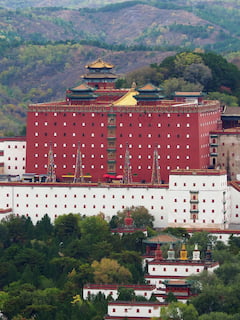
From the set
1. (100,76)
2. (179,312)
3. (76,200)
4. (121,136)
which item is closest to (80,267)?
(76,200)

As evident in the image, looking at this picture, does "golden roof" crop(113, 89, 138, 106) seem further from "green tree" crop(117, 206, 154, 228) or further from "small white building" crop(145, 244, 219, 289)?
"small white building" crop(145, 244, 219, 289)

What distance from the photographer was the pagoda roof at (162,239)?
144 meters

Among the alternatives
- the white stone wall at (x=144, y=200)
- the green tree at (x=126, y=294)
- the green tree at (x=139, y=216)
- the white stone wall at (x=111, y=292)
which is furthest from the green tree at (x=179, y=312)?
the green tree at (x=139, y=216)

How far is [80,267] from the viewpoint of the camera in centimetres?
14175

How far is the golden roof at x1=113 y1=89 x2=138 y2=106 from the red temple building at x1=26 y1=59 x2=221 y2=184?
0.35ft

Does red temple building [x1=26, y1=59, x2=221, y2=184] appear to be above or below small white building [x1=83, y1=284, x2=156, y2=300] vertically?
above

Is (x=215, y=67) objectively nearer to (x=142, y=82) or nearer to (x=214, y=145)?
(x=142, y=82)

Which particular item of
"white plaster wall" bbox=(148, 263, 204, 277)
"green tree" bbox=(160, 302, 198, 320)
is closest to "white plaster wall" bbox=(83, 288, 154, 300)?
"white plaster wall" bbox=(148, 263, 204, 277)

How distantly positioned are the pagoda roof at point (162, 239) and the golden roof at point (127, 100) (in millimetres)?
26464

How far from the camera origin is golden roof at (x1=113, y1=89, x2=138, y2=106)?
556ft

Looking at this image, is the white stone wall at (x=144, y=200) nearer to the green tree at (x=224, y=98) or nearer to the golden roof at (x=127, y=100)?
the golden roof at (x=127, y=100)

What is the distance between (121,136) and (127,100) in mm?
7412

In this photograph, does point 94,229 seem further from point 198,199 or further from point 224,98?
point 224,98

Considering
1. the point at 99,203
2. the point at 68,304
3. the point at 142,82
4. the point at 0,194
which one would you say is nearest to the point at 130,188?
the point at 99,203
